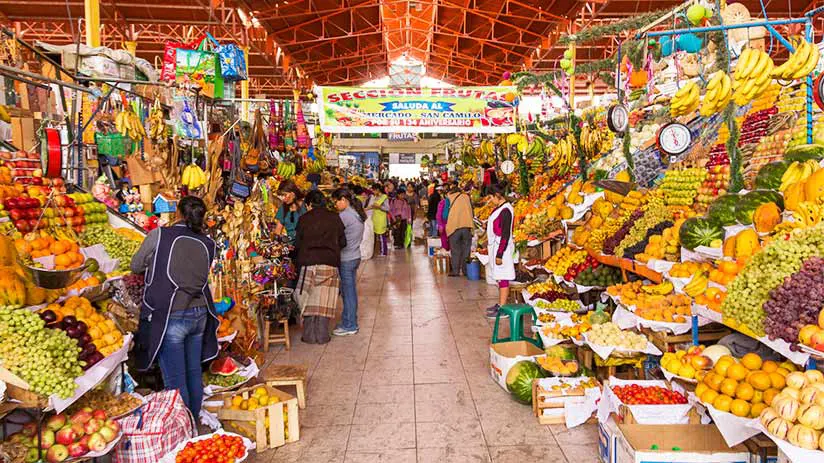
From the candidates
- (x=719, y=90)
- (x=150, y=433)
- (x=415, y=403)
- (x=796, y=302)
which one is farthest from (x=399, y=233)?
(x=796, y=302)

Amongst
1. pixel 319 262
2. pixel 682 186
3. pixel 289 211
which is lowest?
pixel 319 262

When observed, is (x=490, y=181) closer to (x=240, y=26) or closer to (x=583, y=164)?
(x=583, y=164)

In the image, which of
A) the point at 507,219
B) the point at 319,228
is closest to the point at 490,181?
the point at 507,219

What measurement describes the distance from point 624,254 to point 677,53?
2256 millimetres

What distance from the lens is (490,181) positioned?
38.5 ft

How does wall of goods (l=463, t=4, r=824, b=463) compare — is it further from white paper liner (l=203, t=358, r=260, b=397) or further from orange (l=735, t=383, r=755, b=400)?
white paper liner (l=203, t=358, r=260, b=397)

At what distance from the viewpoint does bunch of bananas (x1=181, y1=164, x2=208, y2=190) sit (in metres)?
4.91

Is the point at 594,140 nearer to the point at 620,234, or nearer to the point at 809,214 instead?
the point at 620,234

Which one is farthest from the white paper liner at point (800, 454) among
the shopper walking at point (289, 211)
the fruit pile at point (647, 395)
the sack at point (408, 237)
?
the sack at point (408, 237)

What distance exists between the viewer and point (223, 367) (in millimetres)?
4098

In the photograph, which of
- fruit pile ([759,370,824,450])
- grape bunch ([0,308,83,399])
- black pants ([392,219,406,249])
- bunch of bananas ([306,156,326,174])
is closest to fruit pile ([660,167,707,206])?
fruit pile ([759,370,824,450])

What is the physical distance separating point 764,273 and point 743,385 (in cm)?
49

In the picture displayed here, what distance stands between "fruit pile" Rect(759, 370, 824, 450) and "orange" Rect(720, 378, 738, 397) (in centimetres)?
32

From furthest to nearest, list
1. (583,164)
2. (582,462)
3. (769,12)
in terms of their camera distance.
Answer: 1. (769,12)
2. (583,164)
3. (582,462)
